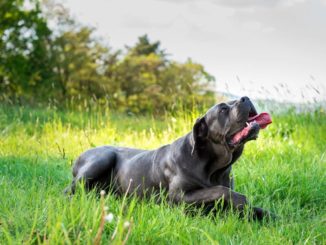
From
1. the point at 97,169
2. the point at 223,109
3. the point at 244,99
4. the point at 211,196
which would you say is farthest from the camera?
the point at 97,169

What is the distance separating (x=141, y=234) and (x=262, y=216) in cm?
149

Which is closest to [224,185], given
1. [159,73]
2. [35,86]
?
[35,86]

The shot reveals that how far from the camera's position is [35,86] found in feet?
96.2

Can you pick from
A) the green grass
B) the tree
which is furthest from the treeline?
the green grass

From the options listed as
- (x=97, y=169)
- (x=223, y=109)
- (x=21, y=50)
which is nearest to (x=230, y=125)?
(x=223, y=109)

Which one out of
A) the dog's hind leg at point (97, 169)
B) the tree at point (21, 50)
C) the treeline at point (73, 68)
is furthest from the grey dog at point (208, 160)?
the tree at point (21, 50)

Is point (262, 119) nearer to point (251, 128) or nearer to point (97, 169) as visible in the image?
point (251, 128)

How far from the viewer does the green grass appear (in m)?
3.16

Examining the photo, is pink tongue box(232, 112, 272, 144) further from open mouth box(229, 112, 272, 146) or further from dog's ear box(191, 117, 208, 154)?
dog's ear box(191, 117, 208, 154)

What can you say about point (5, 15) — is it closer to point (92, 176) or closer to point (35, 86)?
point (35, 86)

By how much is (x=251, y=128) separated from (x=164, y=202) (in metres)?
1.07

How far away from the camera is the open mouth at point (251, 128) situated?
179 inches

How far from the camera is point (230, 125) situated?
→ 471 centimetres

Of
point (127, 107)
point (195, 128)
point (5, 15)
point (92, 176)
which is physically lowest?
point (127, 107)
